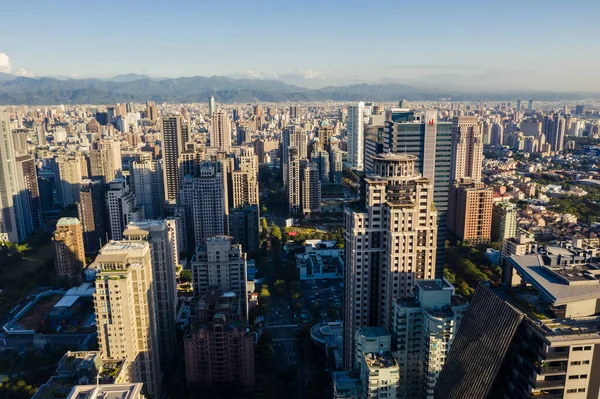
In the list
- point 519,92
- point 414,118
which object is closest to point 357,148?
point 414,118

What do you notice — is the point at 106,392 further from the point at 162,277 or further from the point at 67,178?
the point at 67,178

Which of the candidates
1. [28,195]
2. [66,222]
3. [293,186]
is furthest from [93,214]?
[293,186]

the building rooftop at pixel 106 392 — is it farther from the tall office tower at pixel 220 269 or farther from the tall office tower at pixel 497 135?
the tall office tower at pixel 497 135

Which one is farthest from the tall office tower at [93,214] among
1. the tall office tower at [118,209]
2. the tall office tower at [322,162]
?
the tall office tower at [322,162]

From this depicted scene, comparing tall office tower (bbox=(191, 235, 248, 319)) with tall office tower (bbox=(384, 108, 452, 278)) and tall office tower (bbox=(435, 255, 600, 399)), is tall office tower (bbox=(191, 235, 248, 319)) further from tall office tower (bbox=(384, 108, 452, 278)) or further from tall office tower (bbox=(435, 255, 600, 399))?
tall office tower (bbox=(435, 255, 600, 399))

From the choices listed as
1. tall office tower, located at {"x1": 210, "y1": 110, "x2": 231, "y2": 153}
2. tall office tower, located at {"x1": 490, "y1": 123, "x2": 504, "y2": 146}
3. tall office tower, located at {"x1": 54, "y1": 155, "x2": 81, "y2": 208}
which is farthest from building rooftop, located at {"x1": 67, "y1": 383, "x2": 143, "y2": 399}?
tall office tower, located at {"x1": 490, "y1": 123, "x2": 504, "y2": 146}
